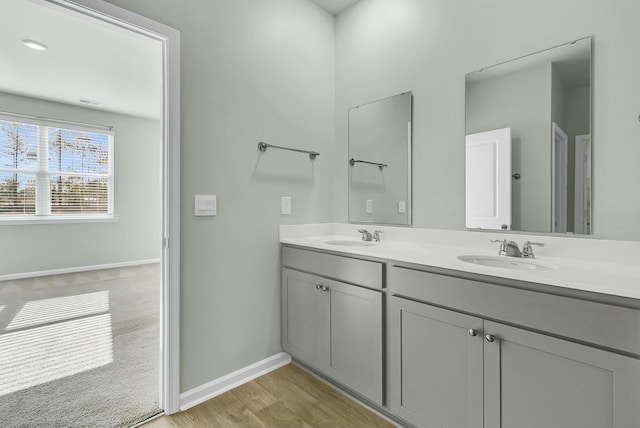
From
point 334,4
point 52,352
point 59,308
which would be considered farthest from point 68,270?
point 334,4

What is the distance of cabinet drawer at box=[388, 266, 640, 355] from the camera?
3.11 feet

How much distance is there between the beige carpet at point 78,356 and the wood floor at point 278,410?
0.26m

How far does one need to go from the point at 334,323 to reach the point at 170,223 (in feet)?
3.55

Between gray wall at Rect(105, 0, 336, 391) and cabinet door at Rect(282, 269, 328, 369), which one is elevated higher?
gray wall at Rect(105, 0, 336, 391)

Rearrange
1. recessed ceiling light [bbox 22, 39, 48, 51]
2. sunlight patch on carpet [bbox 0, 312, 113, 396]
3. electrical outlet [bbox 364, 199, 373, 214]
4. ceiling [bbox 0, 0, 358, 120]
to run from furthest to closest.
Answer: recessed ceiling light [bbox 22, 39, 48, 51], ceiling [bbox 0, 0, 358, 120], electrical outlet [bbox 364, 199, 373, 214], sunlight patch on carpet [bbox 0, 312, 113, 396]

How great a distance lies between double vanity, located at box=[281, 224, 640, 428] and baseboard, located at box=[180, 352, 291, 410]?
0.20 m

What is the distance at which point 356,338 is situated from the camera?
5.70ft

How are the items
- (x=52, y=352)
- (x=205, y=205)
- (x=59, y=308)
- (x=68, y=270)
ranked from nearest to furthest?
(x=205, y=205), (x=52, y=352), (x=59, y=308), (x=68, y=270)

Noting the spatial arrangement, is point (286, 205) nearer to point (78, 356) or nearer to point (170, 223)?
point (170, 223)

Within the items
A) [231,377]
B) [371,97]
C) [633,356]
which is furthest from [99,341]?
[633,356]

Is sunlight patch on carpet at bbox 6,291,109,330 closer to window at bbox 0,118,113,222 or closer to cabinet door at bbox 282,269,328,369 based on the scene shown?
window at bbox 0,118,113,222

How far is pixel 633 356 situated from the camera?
3.05 ft

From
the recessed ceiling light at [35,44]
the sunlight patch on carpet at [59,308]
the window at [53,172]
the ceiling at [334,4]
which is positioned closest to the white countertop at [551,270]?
the ceiling at [334,4]

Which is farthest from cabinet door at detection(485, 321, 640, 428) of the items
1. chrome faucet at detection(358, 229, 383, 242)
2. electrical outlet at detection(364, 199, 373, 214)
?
electrical outlet at detection(364, 199, 373, 214)
